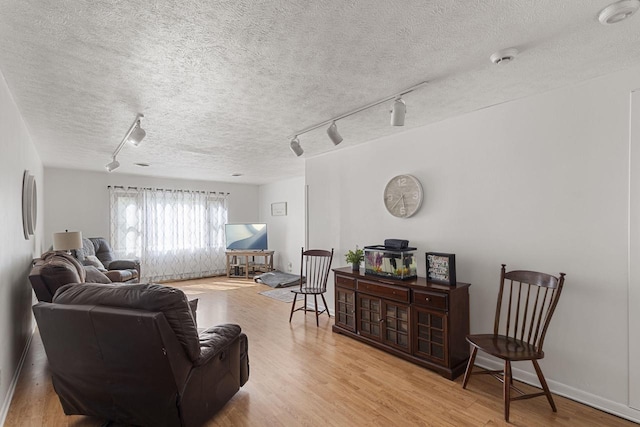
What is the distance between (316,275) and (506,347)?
9.74ft

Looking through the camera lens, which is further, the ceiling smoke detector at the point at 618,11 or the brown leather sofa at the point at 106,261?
the brown leather sofa at the point at 106,261

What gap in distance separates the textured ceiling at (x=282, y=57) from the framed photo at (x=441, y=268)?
135 centimetres

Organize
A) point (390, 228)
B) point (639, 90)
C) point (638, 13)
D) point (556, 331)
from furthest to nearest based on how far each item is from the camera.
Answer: point (390, 228) → point (556, 331) → point (639, 90) → point (638, 13)

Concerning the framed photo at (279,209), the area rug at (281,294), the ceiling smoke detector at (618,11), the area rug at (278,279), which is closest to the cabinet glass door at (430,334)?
the ceiling smoke detector at (618,11)

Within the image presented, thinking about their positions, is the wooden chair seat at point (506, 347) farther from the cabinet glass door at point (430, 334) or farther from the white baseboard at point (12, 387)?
the white baseboard at point (12, 387)

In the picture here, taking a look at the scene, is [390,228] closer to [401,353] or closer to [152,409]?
[401,353]

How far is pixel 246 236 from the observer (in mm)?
7699

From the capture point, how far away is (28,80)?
2221 mm

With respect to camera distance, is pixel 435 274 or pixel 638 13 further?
pixel 435 274

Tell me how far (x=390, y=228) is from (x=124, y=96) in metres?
2.89

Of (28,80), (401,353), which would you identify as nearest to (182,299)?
(28,80)

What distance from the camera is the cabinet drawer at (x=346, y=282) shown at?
11.8ft

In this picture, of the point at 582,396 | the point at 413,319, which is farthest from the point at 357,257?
the point at 582,396

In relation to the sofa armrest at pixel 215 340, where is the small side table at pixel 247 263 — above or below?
below
